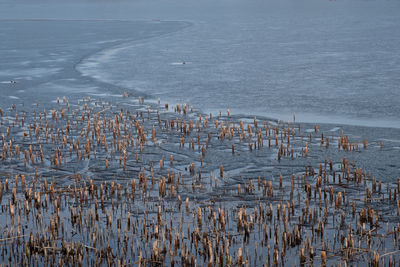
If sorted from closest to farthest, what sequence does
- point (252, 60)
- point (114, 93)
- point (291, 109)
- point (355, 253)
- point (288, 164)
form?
1. point (355, 253)
2. point (288, 164)
3. point (291, 109)
4. point (114, 93)
5. point (252, 60)

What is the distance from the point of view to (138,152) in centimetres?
1088

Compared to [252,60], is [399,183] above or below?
below

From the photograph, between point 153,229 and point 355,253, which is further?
point 153,229

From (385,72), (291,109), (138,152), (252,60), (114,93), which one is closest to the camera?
(138,152)

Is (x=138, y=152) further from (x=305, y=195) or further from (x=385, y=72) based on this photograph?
(x=385, y=72)

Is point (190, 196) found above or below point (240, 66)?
below

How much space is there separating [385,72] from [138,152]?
11240 millimetres

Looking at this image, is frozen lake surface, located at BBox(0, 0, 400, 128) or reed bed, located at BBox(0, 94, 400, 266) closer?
reed bed, located at BBox(0, 94, 400, 266)

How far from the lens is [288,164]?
9906mm

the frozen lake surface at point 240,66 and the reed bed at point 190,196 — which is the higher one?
the frozen lake surface at point 240,66

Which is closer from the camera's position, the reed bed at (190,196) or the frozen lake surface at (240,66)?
the reed bed at (190,196)

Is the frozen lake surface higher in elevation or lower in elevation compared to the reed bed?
higher

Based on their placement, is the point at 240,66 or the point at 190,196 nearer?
the point at 190,196

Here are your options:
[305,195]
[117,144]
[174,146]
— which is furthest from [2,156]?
[305,195]
